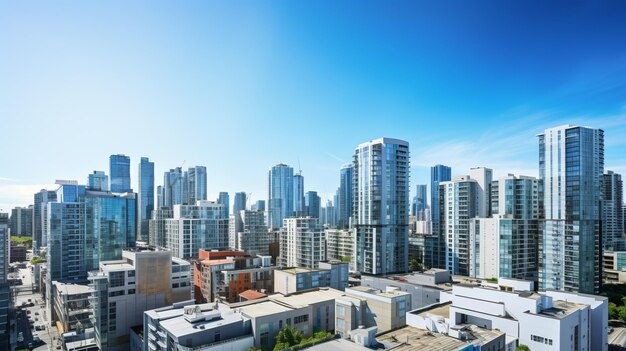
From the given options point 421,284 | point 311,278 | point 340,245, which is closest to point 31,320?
point 311,278

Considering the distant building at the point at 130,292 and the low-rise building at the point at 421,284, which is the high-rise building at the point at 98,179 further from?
the low-rise building at the point at 421,284

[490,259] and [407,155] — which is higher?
[407,155]

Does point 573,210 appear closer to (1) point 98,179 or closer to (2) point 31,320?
(2) point 31,320

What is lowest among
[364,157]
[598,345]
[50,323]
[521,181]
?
[50,323]

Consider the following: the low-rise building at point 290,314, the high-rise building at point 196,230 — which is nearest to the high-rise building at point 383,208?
the low-rise building at point 290,314

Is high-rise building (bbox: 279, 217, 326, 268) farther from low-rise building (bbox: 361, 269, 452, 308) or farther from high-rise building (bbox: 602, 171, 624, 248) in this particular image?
high-rise building (bbox: 602, 171, 624, 248)

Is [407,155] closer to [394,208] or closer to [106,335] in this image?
[394,208]

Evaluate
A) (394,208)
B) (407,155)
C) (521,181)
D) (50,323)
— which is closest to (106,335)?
(50,323)
